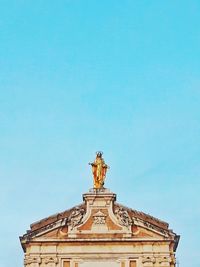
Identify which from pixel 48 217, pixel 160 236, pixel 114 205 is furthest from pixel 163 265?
pixel 48 217

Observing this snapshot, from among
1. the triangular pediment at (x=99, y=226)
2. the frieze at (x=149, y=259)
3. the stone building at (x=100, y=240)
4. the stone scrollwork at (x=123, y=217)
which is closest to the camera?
the frieze at (x=149, y=259)

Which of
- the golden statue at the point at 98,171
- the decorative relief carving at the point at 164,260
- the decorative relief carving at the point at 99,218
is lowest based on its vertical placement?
the decorative relief carving at the point at 164,260

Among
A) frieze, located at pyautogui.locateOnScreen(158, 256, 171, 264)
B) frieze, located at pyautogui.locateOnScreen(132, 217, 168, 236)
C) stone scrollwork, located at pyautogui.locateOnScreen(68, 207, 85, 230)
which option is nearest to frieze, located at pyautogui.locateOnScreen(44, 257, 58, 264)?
stone scrollwork, located at pyautogui.locateOnScreen(68, 207, 85, 230)

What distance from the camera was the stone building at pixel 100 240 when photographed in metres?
32.7

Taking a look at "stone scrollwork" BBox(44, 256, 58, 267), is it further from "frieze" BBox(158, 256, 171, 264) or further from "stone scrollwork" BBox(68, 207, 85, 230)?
"frieze" BBox(158, 256, 171, 264)

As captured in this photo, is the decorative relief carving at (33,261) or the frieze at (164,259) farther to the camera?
the decorative relief carving at (33,261)

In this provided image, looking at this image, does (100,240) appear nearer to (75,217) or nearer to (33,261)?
(75,217)

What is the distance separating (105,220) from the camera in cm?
3334

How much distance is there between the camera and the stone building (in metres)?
32.7

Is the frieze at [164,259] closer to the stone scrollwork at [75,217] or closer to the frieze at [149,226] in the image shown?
the frieze at [149,226]

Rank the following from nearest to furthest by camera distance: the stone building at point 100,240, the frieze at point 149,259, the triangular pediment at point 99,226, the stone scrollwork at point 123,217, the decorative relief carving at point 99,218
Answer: the frieze at point 149,259 < the stone building at point 100,240 < the triangular pediment at point 99,226 < the stone scrollwork at point 123,217 < the decorative relief carving at point 99,218

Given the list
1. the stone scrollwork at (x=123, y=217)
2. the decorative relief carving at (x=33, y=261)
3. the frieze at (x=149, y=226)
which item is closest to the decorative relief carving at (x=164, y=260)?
the frieze at (x=149, y=226)

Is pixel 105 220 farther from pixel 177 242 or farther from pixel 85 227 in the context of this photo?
pixel 177 242

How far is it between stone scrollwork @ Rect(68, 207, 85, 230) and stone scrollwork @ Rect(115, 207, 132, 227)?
1546 millimetres
